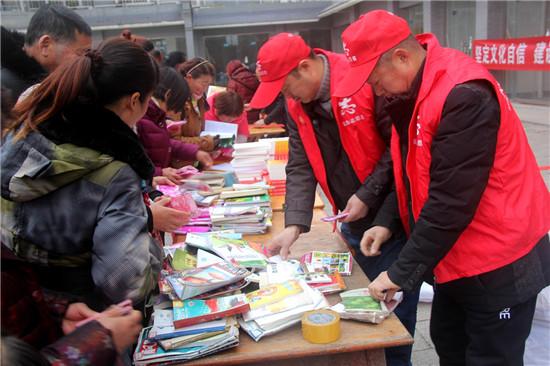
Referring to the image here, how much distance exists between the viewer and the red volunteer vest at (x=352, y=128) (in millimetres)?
1792

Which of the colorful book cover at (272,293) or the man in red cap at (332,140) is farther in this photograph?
the man in red cap at (332,140)

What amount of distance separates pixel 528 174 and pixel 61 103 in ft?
4.16

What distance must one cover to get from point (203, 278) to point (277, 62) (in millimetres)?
862

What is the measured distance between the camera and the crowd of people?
3.68 ft

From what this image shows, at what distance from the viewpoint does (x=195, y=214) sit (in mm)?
2336

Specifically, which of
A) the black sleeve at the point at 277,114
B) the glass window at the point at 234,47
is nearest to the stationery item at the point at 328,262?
the black sleeve at the point at 277,114

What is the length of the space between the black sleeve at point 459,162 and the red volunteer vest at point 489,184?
0.13 ft

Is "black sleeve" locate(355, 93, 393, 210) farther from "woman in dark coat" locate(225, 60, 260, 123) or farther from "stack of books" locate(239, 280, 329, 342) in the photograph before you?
"woman in dark coat" locate(225, 60, 260, 123)

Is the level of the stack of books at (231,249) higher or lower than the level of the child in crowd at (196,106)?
lower

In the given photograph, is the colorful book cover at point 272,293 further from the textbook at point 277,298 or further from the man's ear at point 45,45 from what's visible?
the man's ear at point 45,45

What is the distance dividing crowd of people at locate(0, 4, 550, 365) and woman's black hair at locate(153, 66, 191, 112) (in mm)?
1087

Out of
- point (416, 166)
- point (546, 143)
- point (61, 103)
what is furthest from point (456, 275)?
point (546, 143)

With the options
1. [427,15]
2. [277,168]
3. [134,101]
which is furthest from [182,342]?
[427,15]

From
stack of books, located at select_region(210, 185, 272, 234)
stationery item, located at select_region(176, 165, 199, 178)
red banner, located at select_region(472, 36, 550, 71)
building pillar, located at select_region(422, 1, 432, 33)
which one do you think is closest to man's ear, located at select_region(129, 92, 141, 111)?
stack of books, located at select_region(210, 185, 272, 234)
